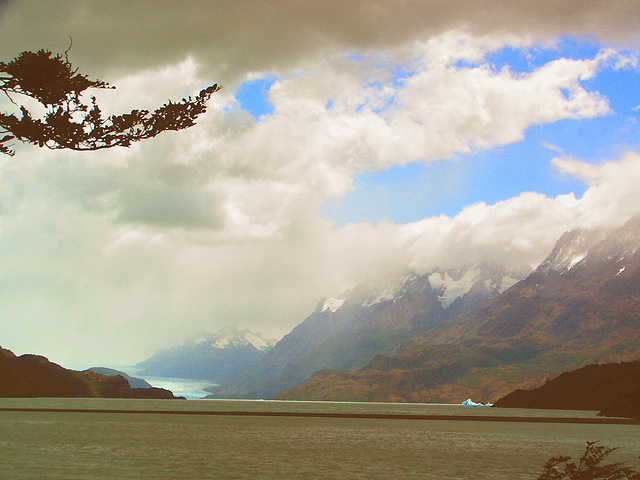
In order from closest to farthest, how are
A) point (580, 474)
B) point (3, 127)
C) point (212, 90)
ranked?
point (580, 474), point (3, 127), point (212, 90)

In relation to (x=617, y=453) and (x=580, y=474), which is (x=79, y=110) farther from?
(x=617, y=453)

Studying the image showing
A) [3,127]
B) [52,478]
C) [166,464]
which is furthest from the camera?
[166,464]

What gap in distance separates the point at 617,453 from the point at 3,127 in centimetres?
7378

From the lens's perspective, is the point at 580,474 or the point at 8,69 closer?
the point at 580,474

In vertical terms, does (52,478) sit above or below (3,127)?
below

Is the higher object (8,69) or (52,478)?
(8,69)

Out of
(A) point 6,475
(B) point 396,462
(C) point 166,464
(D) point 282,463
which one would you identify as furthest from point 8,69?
(B) point 396,462

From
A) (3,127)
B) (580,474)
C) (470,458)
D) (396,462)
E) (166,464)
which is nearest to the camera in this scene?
(580,474)

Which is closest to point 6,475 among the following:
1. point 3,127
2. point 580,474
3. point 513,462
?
point 3,127

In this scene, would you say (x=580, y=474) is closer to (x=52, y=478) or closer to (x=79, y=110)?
(x=52, y=478)

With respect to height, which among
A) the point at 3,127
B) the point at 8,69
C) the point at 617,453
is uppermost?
the point at 8,69

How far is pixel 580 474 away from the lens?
29.2 meters

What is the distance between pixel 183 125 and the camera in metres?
47.2

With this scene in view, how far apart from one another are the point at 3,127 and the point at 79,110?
5.18m
